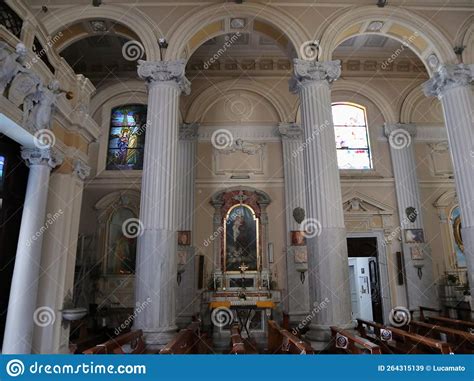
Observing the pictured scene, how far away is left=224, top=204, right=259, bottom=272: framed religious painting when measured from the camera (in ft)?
31.8

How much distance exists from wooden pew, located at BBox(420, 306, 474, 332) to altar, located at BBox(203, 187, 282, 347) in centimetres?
347

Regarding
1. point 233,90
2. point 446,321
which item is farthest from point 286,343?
point 233,90

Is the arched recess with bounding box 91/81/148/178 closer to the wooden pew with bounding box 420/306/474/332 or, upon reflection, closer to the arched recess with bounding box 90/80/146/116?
the arched recess with bounding box 90/80/146/116

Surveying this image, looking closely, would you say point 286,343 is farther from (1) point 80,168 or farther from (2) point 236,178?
(2) point 236,178

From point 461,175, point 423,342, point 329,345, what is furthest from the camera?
point 461,175

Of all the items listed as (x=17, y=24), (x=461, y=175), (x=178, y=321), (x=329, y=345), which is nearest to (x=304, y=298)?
(x=178, y=321)

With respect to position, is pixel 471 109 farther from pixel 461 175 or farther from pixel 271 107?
pixel 271 107

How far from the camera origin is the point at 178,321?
9.05 metres

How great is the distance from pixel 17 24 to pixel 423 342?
6.95 meters

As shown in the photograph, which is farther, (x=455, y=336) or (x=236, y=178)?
(x=236, y=178)

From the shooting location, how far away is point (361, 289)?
11484 millimetres

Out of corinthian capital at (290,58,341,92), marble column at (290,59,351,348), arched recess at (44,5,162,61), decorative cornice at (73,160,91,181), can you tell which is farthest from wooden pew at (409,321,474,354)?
arched recess at (44,5,162,61)

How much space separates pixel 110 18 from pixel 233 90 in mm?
4545

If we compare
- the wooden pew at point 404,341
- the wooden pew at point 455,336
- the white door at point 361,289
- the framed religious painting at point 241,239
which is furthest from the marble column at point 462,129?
the framed religious painting at point 241,239
